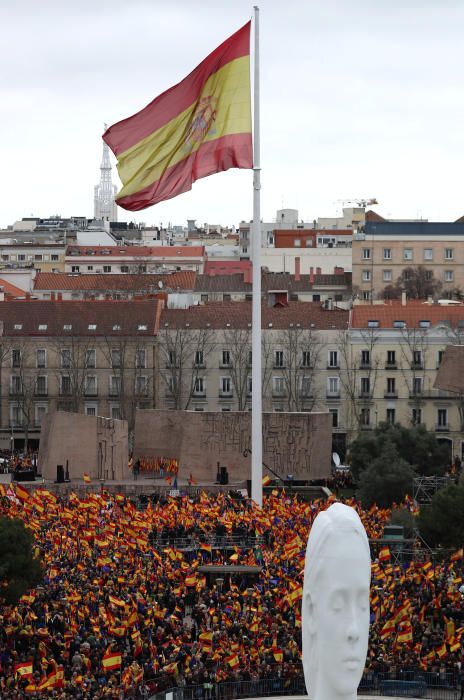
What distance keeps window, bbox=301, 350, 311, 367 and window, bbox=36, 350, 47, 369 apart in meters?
11.9

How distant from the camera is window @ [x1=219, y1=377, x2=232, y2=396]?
69250 millimetres

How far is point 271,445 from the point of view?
1951 inches

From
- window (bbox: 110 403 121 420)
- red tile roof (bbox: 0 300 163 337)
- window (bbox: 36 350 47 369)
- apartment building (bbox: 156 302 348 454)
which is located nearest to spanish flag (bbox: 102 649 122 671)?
apartment building (bbox: 156 302 348 454)

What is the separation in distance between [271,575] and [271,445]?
20.2 meters

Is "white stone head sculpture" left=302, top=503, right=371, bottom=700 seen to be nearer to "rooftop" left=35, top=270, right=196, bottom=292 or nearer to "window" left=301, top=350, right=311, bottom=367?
"window" left=301, top=350, right=311, bottom=367

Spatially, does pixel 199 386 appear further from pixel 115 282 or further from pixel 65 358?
pixel 115 282

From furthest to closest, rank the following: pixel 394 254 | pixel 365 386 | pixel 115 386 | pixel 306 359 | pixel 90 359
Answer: pixel 394 254 → pixel 90 359 → pixel 115 386 → pixel 306 359 → pixel 365 386

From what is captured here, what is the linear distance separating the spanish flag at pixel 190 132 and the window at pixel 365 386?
35882mm

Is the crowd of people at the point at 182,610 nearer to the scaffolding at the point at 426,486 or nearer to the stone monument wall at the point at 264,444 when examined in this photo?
the scaffolding at the point at 426,486

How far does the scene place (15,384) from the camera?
70.1m

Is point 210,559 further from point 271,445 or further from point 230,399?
point 230,399

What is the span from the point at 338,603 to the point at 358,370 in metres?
59.9

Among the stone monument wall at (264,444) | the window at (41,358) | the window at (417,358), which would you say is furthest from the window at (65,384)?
the stone monument wall at (264,444)

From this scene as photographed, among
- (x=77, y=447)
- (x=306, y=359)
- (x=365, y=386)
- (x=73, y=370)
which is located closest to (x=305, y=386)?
(x=306, y=359)
